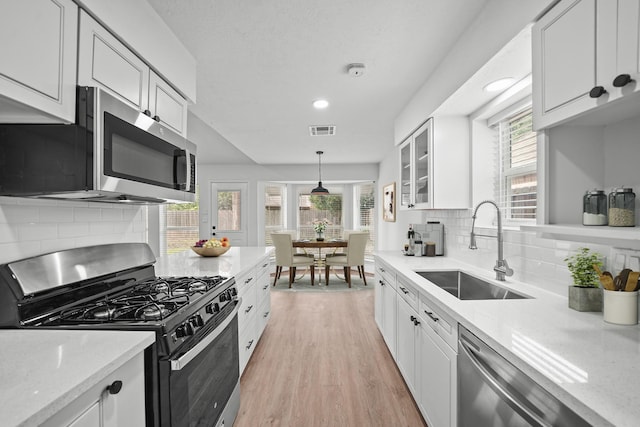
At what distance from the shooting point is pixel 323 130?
4219 millimetres

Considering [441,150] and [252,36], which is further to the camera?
[441,150]

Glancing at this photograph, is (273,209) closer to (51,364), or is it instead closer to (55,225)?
(55,225)

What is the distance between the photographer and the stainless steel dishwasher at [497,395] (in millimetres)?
831

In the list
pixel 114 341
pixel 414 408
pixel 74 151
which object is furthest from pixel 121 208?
pixel 414 408

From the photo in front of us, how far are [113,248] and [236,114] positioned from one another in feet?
7.21

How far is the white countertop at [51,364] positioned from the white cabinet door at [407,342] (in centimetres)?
156

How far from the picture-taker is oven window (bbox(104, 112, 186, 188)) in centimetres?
126

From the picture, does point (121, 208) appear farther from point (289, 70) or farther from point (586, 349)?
point (586, 349)

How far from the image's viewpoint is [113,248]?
68.4 inches

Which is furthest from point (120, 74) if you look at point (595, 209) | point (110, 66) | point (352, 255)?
point (352, 255)

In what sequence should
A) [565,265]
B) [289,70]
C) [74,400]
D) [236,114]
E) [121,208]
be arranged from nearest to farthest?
[74,400] → [565,265] → [121,208] → [289,70] → [236,114]

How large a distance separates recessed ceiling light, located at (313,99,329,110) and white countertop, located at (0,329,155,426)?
2596 mm

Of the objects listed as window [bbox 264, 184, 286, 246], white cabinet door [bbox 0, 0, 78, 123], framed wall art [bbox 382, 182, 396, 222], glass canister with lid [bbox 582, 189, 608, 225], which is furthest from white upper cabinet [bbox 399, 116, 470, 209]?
window [bbox 264, 184, 286, 246]

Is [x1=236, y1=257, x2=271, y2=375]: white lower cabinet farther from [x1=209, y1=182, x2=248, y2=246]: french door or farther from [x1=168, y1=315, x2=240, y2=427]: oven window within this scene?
[x1=209, y1=182, x2=248, y2=246]: french door
